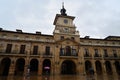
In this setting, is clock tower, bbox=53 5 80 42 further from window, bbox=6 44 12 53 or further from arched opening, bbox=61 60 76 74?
window, bbox=6 44 12 53

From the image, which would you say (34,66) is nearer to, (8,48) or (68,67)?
(8,48)

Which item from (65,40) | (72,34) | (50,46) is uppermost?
(72,34)

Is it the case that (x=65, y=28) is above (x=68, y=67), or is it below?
above

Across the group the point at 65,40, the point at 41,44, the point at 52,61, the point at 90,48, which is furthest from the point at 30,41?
the point at 90,48

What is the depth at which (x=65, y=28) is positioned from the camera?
3497cm

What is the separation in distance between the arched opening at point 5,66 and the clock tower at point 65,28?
15.4 meters

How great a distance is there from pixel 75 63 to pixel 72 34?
32.0 feet

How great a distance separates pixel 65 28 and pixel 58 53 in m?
9.67

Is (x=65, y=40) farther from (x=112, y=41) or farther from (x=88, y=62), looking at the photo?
(x=112, y=41)

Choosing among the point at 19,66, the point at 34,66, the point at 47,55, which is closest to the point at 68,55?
the point at 47,55

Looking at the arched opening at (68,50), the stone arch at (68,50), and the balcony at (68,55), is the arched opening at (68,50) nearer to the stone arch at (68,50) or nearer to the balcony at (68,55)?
the stone arch at (68,50)

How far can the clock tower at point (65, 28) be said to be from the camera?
3297 cm

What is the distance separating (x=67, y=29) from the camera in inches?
1375

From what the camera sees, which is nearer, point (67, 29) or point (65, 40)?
point (65, 40)
